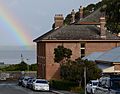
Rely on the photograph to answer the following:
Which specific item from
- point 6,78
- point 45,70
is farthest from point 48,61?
point 6,78

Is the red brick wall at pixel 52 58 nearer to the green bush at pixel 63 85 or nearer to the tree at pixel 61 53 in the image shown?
the tree at pixel 61 53

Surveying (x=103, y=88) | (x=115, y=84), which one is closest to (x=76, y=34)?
(x=103, y=88)

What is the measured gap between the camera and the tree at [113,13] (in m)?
30.0

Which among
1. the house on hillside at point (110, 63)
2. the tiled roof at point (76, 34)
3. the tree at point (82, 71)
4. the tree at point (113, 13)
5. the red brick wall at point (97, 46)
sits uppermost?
the tiled roof at point (76, 34)

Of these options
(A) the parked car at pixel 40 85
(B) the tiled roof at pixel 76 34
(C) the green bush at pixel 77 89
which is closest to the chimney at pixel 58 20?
(B) the tiled roof at pixel 76 34

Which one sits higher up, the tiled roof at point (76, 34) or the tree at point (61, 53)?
the tiled roof at point (76, 34)

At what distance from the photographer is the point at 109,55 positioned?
5769 cm

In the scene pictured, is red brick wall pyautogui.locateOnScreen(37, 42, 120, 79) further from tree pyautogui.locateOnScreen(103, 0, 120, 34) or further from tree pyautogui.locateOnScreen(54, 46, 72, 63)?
tree pyautogui.locateOnScreen(103, 0, 120, 34)

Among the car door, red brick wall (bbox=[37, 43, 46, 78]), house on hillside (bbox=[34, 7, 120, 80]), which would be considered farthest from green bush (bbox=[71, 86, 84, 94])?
red brick wall (bbox=[37, 43, 46, 78])

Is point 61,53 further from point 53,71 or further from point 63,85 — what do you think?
point 63,85

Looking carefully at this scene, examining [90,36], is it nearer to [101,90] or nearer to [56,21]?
[56,21]

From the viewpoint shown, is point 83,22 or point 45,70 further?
point 83,22

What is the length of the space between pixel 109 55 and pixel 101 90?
3130 centimetres

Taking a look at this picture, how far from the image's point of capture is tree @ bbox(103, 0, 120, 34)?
98.3ft
